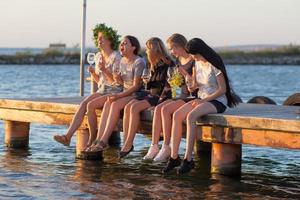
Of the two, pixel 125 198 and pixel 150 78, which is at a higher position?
pixel 150 78

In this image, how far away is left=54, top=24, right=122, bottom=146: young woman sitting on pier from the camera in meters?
11.4

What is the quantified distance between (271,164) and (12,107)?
3.67m

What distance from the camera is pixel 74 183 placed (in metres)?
10.5

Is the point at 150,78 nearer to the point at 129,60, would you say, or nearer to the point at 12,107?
the point at 129,60

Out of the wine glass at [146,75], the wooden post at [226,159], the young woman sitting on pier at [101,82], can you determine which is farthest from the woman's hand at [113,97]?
the wooden post at [226,159]

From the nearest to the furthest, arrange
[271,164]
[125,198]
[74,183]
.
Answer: [125,198] → [74,183] → [271,164]

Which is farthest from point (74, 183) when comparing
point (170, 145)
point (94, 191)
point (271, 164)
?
point (271, 164)

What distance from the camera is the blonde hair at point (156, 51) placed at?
10734 millimetres

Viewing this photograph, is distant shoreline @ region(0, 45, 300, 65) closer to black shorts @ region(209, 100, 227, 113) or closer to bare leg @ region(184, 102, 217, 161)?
black shorts @ region(209, 100, 227, 113)

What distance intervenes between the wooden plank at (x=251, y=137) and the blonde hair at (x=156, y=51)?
978mm

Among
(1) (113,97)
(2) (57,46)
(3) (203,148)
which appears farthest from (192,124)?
(2) (57,46)

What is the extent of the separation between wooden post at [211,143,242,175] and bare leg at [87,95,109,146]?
1.57 meters

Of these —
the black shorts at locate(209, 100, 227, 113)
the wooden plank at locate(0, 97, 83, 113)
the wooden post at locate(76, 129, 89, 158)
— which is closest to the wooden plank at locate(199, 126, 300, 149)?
the black shorts at locate(209, 100, 227, 113)

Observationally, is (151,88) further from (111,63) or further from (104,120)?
(111,63)
